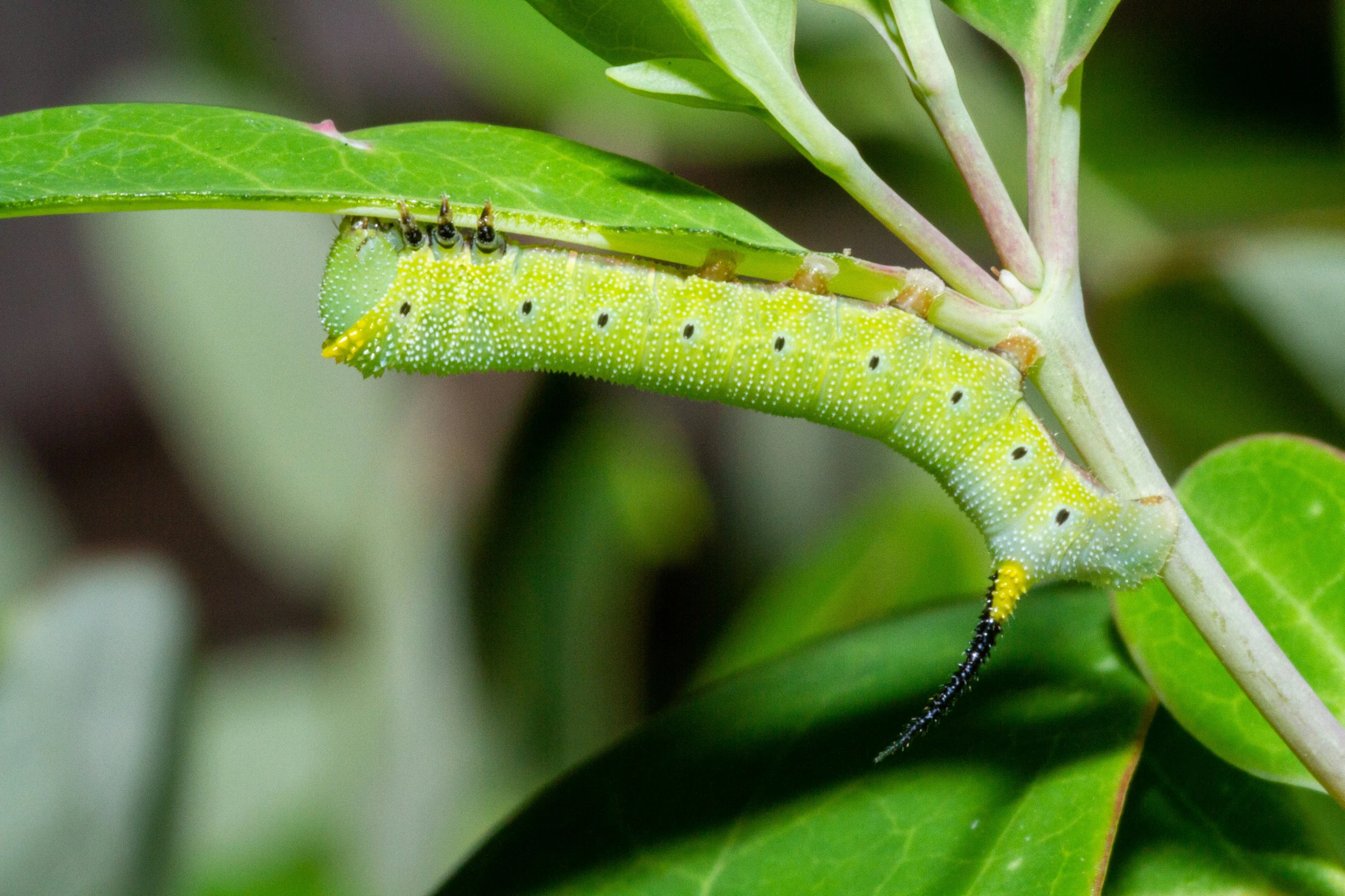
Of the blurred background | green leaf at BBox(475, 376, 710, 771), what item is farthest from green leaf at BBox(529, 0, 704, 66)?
green leaf at BBox(475, 376, 710, 771)

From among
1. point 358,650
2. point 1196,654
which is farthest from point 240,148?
point 358,650

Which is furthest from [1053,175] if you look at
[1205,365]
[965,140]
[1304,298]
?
[1304,298]

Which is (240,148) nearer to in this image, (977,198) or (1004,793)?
(977,198)

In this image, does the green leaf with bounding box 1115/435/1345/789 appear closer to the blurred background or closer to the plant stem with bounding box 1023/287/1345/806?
the plant stem with bounding box 1023/287/1345/806

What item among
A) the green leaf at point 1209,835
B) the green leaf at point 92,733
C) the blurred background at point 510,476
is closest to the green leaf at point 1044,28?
the green leaf at point 1209,835

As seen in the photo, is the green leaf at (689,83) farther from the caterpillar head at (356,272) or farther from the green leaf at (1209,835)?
the green leaf at (1209,835)

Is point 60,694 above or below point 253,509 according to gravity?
above
